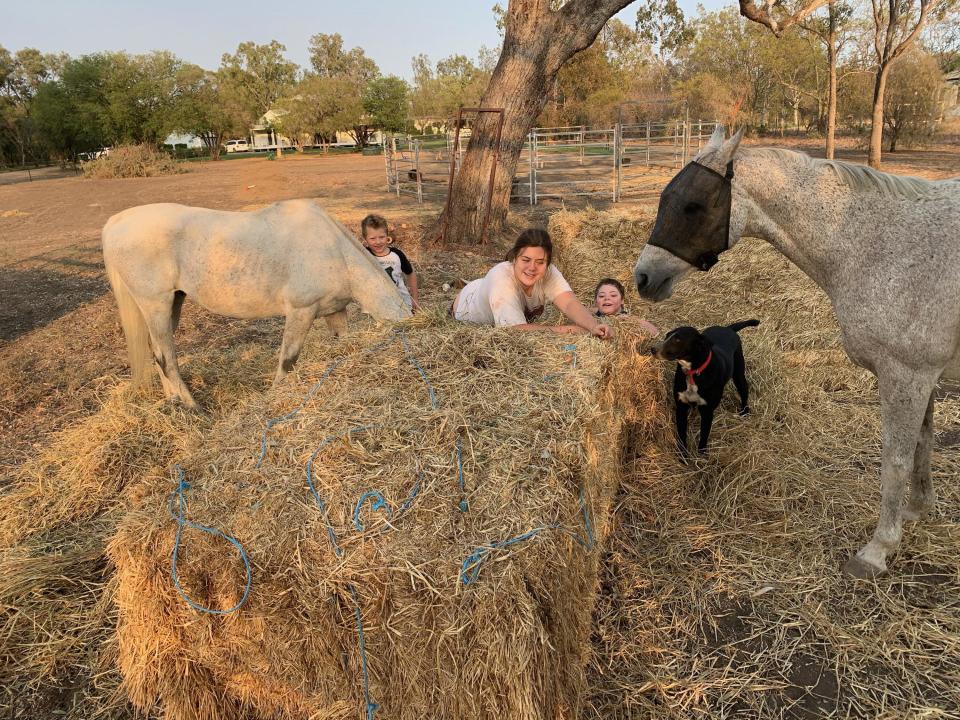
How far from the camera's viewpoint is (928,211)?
2547 millimetres

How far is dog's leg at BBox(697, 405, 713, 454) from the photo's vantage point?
3.67 m

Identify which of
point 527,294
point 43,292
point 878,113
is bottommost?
point 43,292

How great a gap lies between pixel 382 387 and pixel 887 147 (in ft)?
93.9

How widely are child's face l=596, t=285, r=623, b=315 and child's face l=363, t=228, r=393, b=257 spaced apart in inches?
83.4

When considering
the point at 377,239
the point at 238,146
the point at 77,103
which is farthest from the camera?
the point at 238,146

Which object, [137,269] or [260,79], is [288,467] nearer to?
[137,269]

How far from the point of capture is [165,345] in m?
4.65

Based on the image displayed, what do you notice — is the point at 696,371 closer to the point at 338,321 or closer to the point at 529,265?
the point at 529,265

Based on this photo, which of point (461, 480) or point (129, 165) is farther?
point (129, 165)

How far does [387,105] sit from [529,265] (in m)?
62.3

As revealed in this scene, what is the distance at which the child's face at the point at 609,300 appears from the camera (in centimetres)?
456

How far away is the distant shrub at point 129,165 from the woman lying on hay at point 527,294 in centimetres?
3402

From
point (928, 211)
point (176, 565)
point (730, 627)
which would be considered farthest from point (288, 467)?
point (928, 211)

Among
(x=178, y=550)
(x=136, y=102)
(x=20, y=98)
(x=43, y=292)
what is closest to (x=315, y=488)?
(x=178, y=550)
